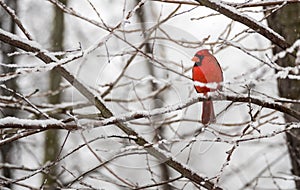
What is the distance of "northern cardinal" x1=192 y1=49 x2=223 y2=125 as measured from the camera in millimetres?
1175

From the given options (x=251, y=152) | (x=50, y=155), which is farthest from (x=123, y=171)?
(x=251, y=152)

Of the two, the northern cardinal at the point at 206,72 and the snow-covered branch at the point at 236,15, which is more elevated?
the snow-covered branch at the point at 236,15

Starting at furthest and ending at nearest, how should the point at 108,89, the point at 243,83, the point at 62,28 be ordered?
the point at 62,28 < the point at 108,89 < the point at 243,83

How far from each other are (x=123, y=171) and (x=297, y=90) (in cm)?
403

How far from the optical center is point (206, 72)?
1.19 m

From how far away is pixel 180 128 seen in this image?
245 centimetres

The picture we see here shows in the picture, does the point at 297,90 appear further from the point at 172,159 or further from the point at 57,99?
the point at 57,99

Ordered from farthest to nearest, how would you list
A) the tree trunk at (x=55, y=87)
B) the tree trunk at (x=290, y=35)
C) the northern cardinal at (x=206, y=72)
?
the tree trunk at (x=55, y=87) → the tree trunk at (x=290, y=35) → the northern cardinal at (x=206, y=72)

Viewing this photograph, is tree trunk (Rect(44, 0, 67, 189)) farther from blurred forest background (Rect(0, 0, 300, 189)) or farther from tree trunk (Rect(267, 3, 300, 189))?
tree trunk (Rect(267, 3, 300, 189))

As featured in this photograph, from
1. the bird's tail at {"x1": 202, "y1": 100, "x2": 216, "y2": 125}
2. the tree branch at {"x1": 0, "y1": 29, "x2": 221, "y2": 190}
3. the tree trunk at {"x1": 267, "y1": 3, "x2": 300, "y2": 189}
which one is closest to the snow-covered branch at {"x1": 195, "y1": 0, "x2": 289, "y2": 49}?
the bird's tail at {"x1": 202, "y1": 100, "x2": 216, "y2": 125}

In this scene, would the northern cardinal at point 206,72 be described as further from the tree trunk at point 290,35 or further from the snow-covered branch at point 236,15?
the tree trunk at point 290,35

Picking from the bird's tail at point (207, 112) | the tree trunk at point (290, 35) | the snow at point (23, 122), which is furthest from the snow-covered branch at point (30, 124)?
the tree trunk at point (290, 35)

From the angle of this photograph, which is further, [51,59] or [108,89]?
[108,89]

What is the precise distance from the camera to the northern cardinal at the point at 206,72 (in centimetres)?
117
